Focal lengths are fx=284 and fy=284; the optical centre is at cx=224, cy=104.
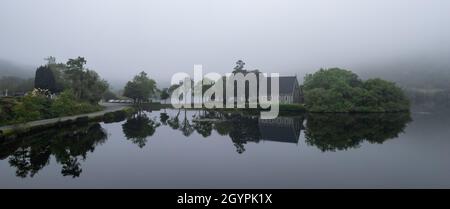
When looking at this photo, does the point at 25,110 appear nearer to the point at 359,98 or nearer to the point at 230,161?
the point at 230,161

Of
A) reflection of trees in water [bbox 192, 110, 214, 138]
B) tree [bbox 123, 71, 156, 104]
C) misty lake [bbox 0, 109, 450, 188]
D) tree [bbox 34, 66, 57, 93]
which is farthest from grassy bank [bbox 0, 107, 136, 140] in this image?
tree [bbox 123, 71, 156, 104]

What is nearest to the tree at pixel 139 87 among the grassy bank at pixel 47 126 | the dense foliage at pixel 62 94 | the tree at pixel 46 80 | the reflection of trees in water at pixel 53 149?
the dense foliage at pixel 62 94

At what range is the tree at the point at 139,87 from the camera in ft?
276

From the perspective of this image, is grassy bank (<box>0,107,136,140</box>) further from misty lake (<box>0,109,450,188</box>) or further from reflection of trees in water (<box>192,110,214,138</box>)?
reflection of trees in water (<box>192,110,214,138</box>)

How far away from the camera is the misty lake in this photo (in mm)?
11742

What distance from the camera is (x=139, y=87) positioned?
84625mm

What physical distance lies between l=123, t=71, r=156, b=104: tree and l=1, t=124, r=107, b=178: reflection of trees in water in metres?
58.8

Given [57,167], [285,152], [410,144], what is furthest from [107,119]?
[410,144]

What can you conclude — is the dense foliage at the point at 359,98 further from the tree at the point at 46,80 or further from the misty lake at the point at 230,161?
Answer: the tree at the point at 46,80

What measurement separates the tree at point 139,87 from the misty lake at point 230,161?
61.5 m
